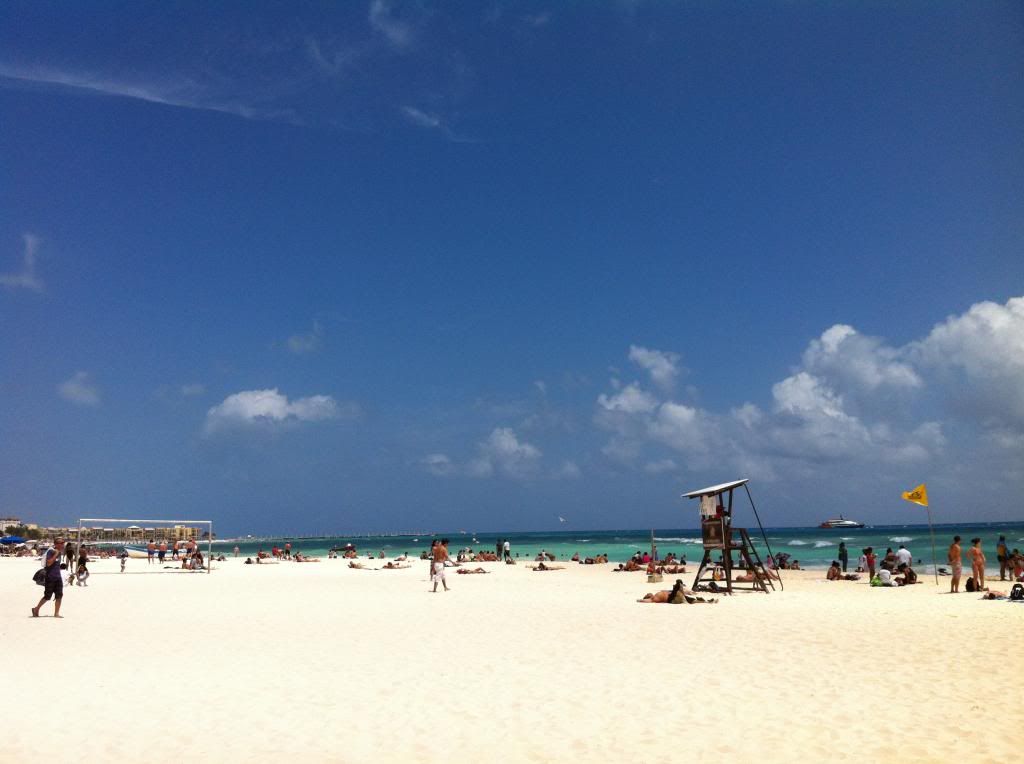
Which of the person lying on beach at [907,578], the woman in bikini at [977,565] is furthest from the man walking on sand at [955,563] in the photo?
the person lying on beach at [907,578]

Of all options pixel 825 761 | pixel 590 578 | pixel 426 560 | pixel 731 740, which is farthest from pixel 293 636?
pixel 426 560

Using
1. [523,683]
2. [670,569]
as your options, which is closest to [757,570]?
[670,569]

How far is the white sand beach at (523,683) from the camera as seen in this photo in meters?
6.57

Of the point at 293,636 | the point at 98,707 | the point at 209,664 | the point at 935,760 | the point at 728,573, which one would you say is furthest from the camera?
the point at 728,573

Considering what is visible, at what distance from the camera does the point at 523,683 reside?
350 inches

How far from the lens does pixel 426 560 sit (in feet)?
145

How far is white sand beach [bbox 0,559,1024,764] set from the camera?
6.57 metres

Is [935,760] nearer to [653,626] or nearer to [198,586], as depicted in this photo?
[653,626]

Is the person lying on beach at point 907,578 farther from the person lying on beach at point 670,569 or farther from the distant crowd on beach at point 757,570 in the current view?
the person lying on beach at point 670,569

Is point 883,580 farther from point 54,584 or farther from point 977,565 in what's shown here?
point 54,584

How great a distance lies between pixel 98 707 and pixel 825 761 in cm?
761

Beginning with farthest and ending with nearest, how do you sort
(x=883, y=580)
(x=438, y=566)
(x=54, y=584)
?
(x=883, y=580) < (x=438, y=566) < (x=54, y=584)

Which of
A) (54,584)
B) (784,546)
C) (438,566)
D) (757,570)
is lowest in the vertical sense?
(784,546)

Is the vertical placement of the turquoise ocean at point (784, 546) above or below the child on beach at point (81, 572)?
below
